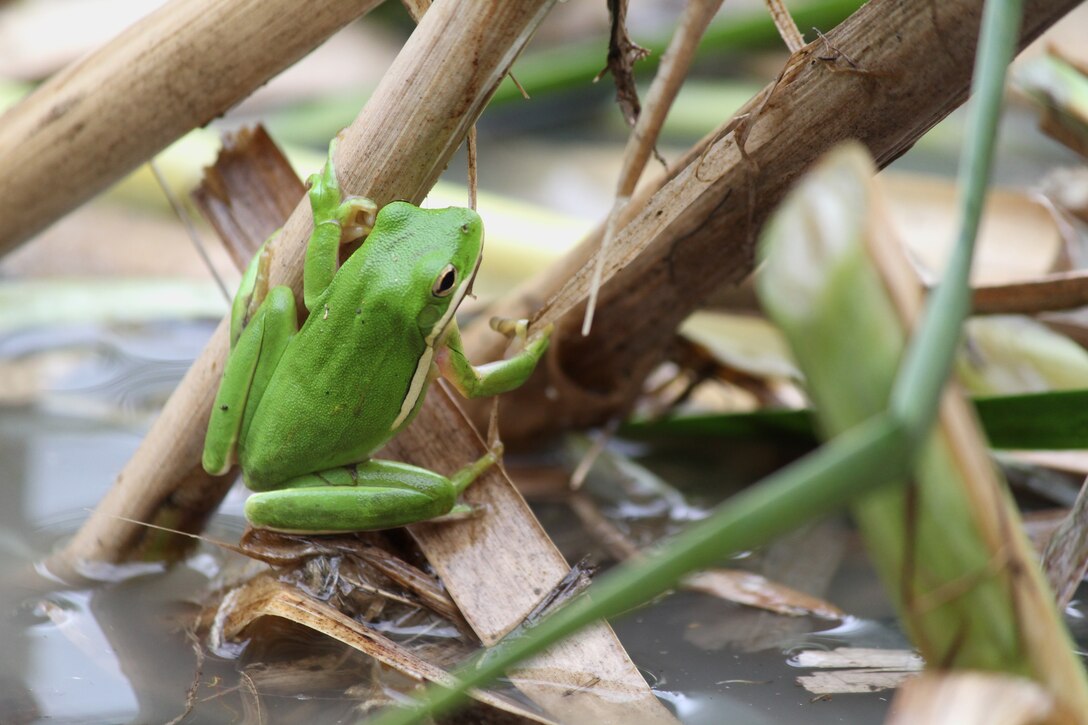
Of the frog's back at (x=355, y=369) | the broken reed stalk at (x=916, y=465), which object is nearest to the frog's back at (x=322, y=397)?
the frog's back at (x=355, y=369)

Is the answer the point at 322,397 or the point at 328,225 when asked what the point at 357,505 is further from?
the point at 328,225

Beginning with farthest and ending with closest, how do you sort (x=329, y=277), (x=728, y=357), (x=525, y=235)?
(x=525, y=235), (x=728, y=357), (x=329, y=277)

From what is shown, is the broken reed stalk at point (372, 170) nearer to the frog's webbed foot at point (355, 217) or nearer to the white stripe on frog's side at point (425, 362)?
the frog's webbed foot at point (355, 217)

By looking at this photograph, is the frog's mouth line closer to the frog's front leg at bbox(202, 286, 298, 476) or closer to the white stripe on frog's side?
the white stripe on frog's side

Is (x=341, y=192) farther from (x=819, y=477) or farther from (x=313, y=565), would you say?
(x=819, y=477)

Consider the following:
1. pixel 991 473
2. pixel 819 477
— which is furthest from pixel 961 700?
pixel 819 477

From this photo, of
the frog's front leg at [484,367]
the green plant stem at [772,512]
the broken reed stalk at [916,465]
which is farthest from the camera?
the frog's front leg at [484,367]

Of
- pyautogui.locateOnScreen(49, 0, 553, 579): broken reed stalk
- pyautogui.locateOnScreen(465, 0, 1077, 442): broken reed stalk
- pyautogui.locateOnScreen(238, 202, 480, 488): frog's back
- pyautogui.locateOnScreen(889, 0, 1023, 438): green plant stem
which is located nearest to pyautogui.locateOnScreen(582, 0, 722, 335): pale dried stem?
pyautogui.locateOnScreen(465, 0, 1077, 442): broken reed stalk
